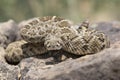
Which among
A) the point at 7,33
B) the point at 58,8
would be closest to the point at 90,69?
the point at 7,33

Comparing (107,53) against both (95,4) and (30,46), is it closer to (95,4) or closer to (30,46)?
(30,46)

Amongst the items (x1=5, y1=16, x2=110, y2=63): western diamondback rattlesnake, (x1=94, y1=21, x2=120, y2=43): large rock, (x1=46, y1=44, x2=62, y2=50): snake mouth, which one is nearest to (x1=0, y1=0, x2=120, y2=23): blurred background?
(x1=94, y1=21, x2=120, y2=43): large rock

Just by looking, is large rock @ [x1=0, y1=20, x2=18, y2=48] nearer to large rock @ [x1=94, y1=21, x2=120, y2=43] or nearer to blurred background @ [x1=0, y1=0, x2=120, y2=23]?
large rock @ [x1=94, y1=21, x2=120, y2=43]

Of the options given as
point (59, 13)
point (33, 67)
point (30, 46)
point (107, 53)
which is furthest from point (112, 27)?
point (59, 13)

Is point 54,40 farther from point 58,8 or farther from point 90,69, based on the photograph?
point 58,8

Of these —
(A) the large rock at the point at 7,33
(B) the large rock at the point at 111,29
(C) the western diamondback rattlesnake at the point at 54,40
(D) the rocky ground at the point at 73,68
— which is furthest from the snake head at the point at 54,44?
(A) the large rock at the point at 7,33

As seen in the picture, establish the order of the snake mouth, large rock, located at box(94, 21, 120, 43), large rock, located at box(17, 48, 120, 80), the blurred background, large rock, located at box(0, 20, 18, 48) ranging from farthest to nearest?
1. the blurred background
2. large rock, located at box(0, 20, 18, 48)
3. large rock, located at box(94, 21, 120, 43)
4. the snake mouth
5. large rock, located at box(17, 48, 120, 80)
